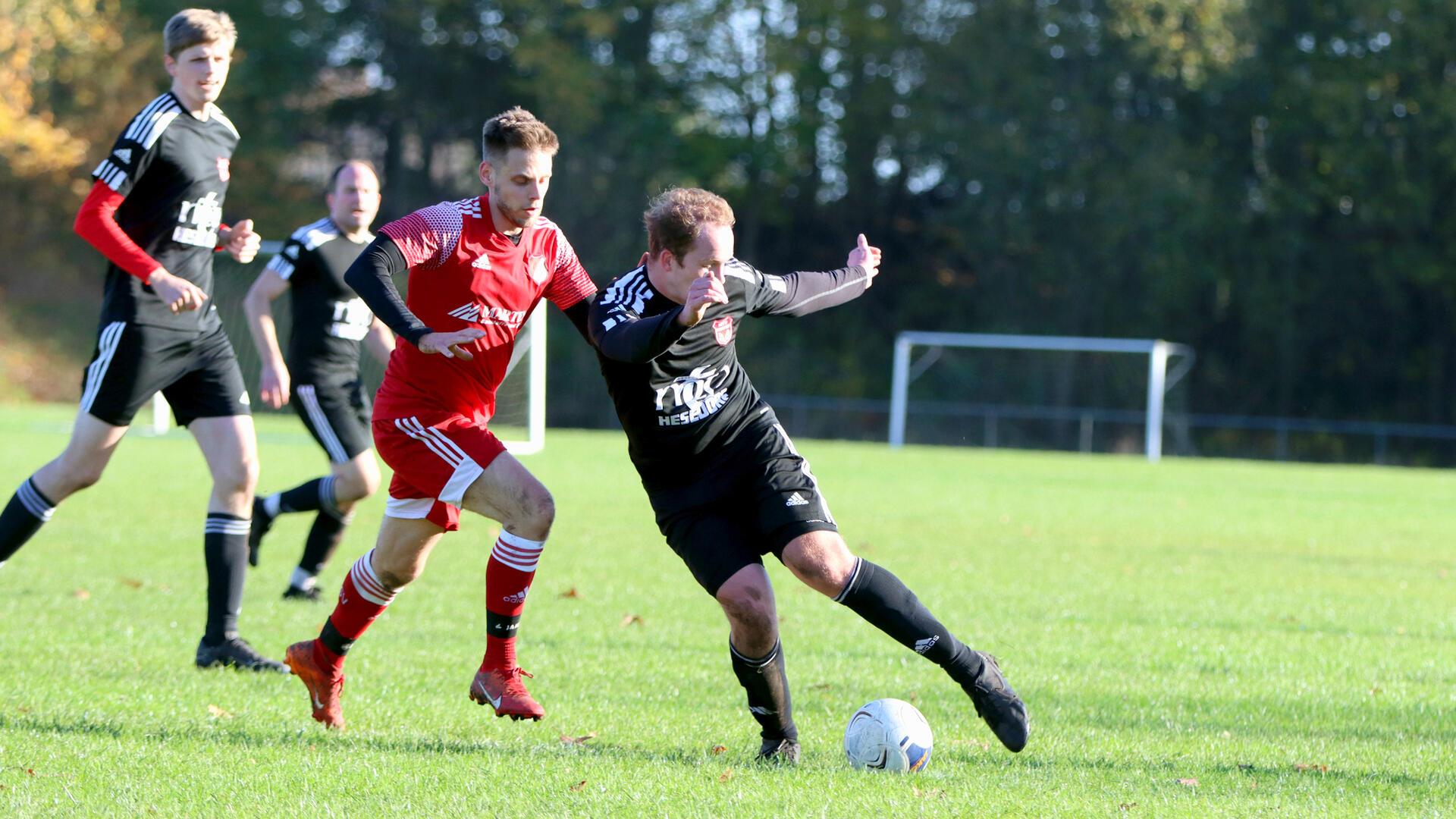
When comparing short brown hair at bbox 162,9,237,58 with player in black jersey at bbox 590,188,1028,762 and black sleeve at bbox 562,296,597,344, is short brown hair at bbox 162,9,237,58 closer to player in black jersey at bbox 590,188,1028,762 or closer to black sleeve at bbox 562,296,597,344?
black sleeve at bbox 562,296,597,344

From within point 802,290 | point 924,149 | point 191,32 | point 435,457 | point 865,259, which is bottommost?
point 435,457

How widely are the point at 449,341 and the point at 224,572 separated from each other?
1932 millimetres

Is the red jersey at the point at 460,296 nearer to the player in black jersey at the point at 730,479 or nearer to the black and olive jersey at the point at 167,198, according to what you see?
the player in black jersey at the point at 730,479

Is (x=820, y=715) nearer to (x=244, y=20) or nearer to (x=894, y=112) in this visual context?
(x=894, y=112)

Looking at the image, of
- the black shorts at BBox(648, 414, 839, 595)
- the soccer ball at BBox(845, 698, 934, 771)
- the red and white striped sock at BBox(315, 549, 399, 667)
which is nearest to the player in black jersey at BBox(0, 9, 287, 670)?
the red and white striped sock at BBox(315, 549, 399, 667)

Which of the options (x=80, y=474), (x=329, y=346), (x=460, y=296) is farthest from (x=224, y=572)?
(x=329, y=346)

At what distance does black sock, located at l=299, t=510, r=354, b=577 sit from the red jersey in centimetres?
285

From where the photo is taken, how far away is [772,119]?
122 feet

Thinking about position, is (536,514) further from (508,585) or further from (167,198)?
(167,198)

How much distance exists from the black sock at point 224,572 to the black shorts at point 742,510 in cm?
199

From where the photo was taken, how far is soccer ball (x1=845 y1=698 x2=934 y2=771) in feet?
13.6

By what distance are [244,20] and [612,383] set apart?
37121 millimetres

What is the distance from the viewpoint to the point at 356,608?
476 cm

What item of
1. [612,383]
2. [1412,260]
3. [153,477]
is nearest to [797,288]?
[612,383]
